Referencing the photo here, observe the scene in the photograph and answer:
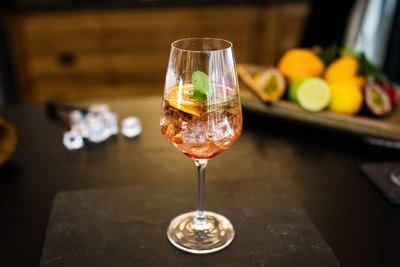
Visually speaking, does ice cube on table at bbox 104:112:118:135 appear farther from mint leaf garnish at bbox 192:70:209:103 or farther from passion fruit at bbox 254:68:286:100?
mint leaf garnish at bbox 192:70:209:103

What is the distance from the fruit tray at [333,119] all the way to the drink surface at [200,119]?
0.45m

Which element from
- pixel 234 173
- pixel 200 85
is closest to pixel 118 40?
pixel 234 173

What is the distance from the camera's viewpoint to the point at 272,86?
124 cm

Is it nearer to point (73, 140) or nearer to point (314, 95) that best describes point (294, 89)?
point (314, 95)

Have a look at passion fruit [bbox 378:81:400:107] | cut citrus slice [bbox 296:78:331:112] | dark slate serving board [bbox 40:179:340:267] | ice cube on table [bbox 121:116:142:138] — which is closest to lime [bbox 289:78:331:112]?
cut citrus slice [bbox 296:78:331:112]

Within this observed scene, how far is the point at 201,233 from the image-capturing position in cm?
81

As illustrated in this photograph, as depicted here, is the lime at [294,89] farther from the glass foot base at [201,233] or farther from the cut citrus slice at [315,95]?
the glass foot base at [201,233]

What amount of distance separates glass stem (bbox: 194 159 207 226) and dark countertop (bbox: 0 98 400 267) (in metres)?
0.16

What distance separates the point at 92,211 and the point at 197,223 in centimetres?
19

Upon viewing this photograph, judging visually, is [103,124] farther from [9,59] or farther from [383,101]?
[9,59]

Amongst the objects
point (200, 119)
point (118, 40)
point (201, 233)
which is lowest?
Answer: point (118, 40)

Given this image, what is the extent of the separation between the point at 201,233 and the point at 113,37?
2.23 meters

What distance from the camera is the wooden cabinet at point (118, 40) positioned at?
9.18 feet

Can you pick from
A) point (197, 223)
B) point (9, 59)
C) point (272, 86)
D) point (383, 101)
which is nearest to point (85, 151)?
point (197, 223)
